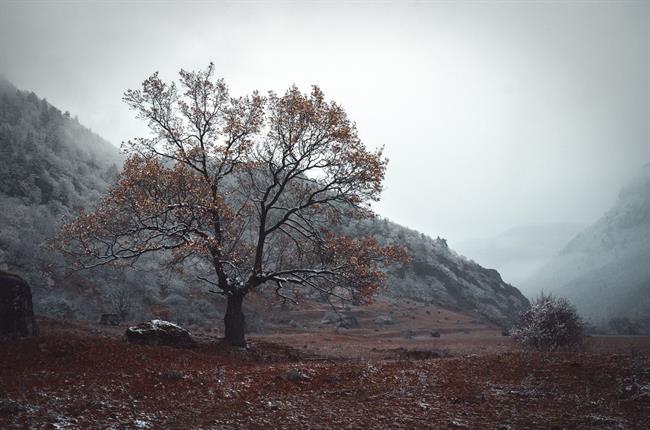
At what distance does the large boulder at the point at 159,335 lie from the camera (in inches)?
744

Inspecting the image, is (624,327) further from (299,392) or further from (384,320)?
(299,392)

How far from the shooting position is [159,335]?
1925 centimetres

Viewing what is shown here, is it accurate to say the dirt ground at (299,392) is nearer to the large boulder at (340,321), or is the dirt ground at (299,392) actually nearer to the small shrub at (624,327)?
the large boulder at (340,321)

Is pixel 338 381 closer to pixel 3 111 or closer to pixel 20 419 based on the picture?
pixel 20 419

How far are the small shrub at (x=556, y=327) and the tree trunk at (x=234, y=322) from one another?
23104 millimetres

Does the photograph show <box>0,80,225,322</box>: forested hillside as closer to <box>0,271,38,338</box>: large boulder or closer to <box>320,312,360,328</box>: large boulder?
<box>0,271,38,338</box>: large boulder

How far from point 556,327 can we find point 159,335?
2845 cm

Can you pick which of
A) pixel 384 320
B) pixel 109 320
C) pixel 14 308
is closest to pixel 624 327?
pixel 384 320

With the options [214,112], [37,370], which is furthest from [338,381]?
[214,112]

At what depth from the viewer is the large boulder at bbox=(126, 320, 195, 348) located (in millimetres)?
18906

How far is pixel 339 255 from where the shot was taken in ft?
74.4

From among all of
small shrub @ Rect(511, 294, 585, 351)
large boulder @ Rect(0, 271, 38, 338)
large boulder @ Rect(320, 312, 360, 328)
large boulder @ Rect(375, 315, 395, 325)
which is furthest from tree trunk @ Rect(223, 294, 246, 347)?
large boulder @ Rect(375, 315, 395, 325)

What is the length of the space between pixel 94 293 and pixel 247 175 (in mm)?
65116

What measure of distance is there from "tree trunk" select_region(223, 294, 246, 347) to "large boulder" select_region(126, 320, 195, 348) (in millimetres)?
3242
